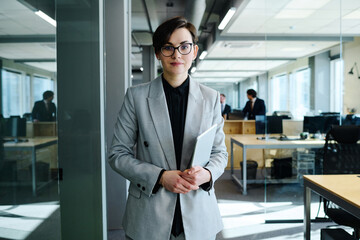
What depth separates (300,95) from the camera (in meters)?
4.30

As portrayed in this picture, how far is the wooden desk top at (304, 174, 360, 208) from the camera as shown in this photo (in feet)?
5.94

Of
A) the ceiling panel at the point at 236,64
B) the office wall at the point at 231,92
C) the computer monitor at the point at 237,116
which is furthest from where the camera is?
the office wall at the point at 231,92

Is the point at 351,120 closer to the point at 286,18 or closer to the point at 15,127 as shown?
the point at 286,18

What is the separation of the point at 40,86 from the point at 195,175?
0.76m

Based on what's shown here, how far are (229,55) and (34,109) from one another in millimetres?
11275

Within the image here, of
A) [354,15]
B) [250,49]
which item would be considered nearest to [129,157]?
[354,15]

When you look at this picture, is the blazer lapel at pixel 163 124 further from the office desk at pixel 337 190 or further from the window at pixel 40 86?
the office desk at pixel 337 190

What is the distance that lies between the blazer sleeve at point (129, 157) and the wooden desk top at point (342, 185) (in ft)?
4.20

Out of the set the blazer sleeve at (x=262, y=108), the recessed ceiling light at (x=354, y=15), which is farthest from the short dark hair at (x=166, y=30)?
the blazer sleeve at (x=262, y=108)

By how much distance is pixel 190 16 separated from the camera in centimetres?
625

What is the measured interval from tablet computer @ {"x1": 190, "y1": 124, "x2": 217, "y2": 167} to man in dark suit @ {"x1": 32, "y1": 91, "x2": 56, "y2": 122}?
651 millimetres

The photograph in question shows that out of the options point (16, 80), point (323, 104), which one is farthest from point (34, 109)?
point (323, 104)

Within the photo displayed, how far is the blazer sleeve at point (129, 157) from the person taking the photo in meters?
1.15

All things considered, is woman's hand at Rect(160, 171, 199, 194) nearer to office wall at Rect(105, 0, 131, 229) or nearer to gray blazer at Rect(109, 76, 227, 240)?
gray blazer at Rect(109, 76, 227, 240)
